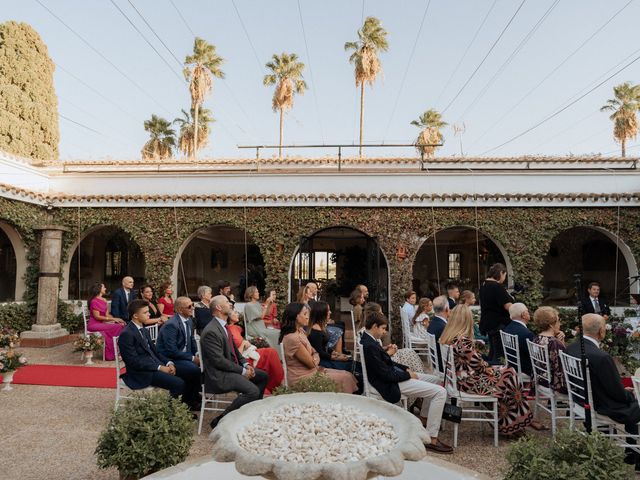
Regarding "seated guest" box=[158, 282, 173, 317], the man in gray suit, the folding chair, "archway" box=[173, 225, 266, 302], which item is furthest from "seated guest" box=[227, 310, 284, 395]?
"archway" box=[173, 225, 266, 302]

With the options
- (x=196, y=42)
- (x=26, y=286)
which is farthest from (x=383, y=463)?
(x=196, y=42)

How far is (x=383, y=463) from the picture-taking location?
216cm

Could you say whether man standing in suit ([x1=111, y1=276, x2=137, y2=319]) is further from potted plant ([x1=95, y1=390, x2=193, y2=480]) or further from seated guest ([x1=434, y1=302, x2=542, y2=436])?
seated guest ([x1=434, y1=302, x2=542, y2=436])

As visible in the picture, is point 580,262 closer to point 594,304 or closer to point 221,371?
point 594,304

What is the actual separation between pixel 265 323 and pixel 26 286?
24.1ft

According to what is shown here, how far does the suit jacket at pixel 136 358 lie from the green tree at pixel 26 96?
20.6m

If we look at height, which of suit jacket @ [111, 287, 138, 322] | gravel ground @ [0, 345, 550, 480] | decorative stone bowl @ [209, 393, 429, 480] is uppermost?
suit jacket @ [111, 287, 138, 322]

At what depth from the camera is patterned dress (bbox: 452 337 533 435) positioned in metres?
4.75

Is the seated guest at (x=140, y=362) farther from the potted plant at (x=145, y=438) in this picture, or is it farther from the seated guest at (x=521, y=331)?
the seated guest at (x=521, y=331)

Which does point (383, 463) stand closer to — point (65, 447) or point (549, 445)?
point (549, 445)

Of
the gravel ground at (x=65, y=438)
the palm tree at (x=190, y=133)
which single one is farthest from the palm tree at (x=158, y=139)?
the gravel ground at (x=65, y=438)

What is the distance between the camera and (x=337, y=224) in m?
11.2

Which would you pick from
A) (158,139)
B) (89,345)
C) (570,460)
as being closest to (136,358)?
(89,345)

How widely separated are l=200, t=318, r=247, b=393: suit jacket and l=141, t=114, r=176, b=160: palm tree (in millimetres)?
28979
